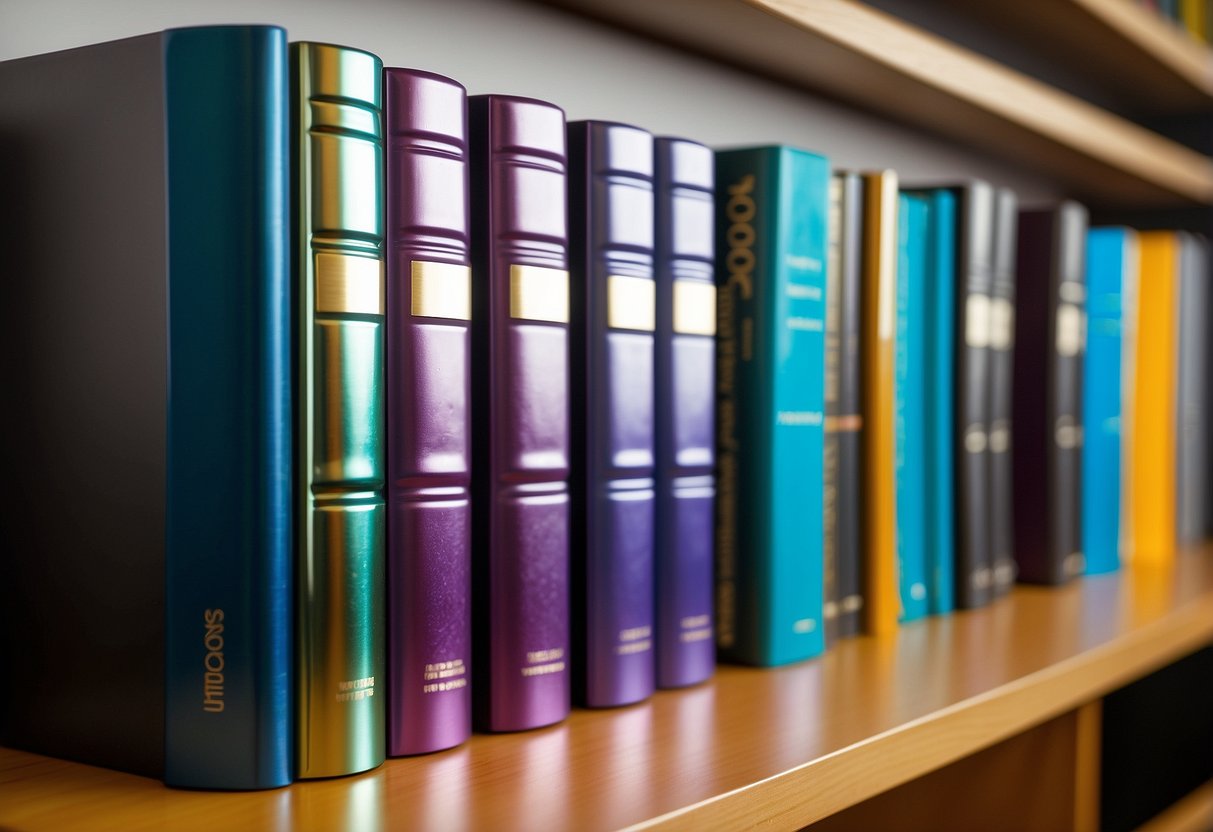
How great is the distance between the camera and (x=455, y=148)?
54 cm

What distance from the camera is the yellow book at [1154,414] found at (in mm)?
1227

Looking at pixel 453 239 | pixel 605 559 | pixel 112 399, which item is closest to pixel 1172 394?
pixel 605 559

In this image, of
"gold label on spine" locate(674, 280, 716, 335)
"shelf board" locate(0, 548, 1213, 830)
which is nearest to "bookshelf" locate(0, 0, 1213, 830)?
"shelf board" locate(0, 548, 1213, 830)

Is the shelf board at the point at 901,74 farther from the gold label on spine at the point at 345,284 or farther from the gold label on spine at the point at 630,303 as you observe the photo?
the gold label on spine at the point at 345,284

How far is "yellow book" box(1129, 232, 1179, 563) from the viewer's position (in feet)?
4.02

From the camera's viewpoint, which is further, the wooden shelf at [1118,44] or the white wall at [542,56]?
the wooden shelf at [1118,44]

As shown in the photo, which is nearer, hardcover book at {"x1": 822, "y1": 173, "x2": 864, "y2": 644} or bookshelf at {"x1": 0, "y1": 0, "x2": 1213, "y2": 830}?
bookshelf at {"x1": 0, "y1": 0, "x2": 1213, "y2": 830}

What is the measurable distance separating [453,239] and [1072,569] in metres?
0.77

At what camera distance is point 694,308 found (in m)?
0.67

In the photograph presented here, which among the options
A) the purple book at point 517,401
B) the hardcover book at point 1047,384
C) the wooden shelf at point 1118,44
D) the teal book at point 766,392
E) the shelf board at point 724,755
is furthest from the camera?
the wooden shelf at point 1118,44

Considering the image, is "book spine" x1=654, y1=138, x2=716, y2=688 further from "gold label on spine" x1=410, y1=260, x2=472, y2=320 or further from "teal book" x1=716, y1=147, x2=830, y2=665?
"gold label on spine" x1=410, y1=260, x2=472, y2=320

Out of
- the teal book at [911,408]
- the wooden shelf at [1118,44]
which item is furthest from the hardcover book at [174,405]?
the wooden shelf at [1118,44]

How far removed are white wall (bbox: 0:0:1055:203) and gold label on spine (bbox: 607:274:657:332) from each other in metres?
0.24

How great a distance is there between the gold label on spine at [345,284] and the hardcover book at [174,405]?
2 cm
